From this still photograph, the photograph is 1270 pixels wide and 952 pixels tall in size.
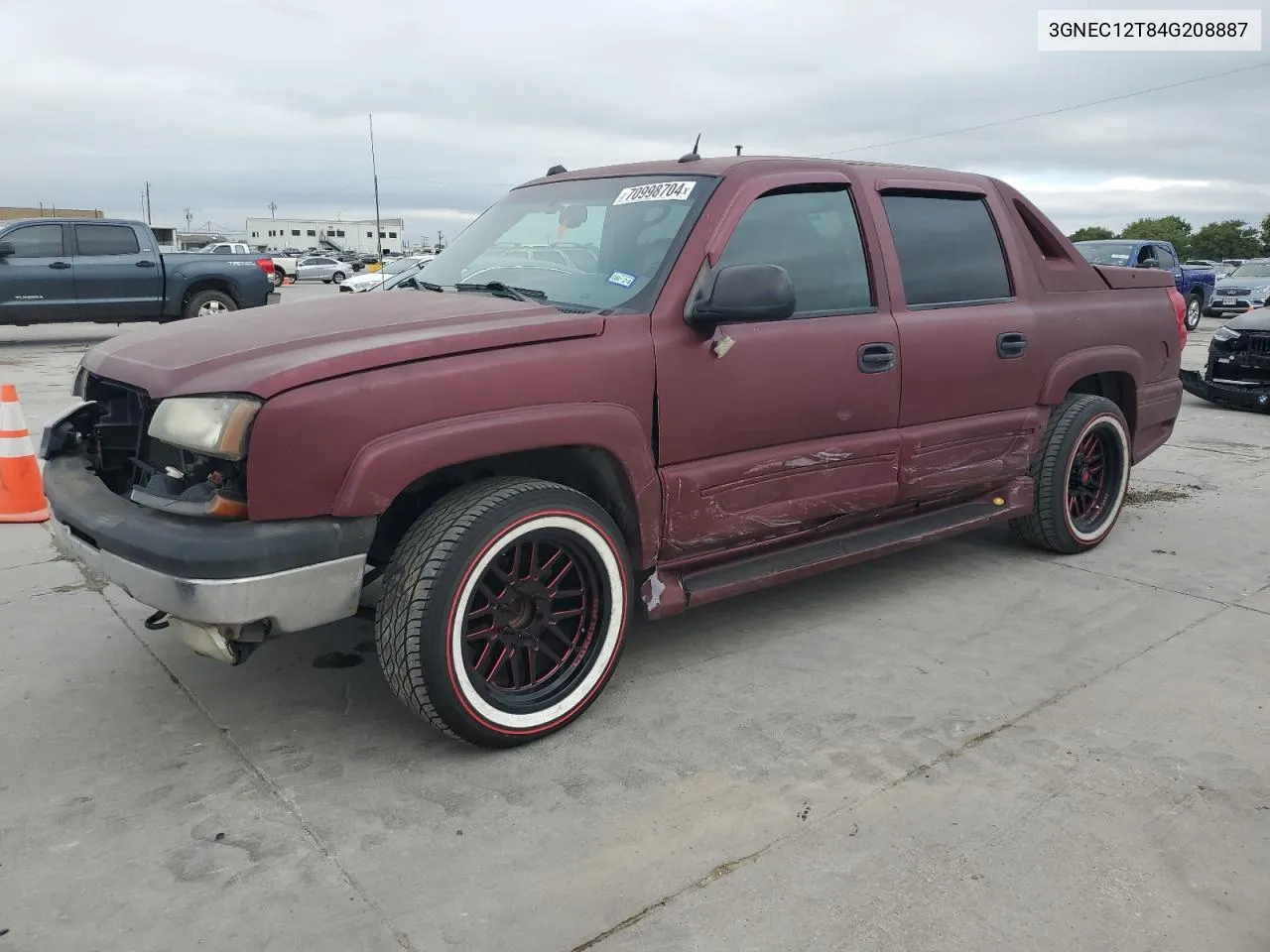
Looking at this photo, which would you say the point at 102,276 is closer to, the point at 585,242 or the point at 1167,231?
the point at 585,242

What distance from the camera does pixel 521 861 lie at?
2.35 m

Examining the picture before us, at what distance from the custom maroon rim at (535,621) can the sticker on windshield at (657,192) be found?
128 cm

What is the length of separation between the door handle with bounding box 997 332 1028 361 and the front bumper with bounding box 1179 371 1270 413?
20.9 ft

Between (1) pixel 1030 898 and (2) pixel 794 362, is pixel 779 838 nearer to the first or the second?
(1) pixel 1030 898

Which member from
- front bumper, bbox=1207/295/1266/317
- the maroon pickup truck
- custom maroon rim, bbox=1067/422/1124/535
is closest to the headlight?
the maroon pickup truck

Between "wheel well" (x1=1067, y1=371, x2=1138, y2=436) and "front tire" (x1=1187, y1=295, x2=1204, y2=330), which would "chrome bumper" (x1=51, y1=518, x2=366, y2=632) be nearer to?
"wheel well" (x1=1067, y1=371, x2=1138, y2=436)

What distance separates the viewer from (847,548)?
3707 mm

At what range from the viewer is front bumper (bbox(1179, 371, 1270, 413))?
9.27m

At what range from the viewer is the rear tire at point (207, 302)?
44.6 ft

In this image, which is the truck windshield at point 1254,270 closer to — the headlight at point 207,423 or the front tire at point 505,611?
the front tire at point 505,611

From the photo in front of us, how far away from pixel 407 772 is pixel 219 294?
12.6 metres

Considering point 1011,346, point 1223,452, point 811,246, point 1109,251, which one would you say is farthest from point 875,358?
point 1109,251

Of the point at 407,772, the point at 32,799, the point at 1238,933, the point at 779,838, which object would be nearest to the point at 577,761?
the point at 407,772

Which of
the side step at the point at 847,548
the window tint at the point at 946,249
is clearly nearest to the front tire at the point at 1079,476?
the side step at the point at 847,548
